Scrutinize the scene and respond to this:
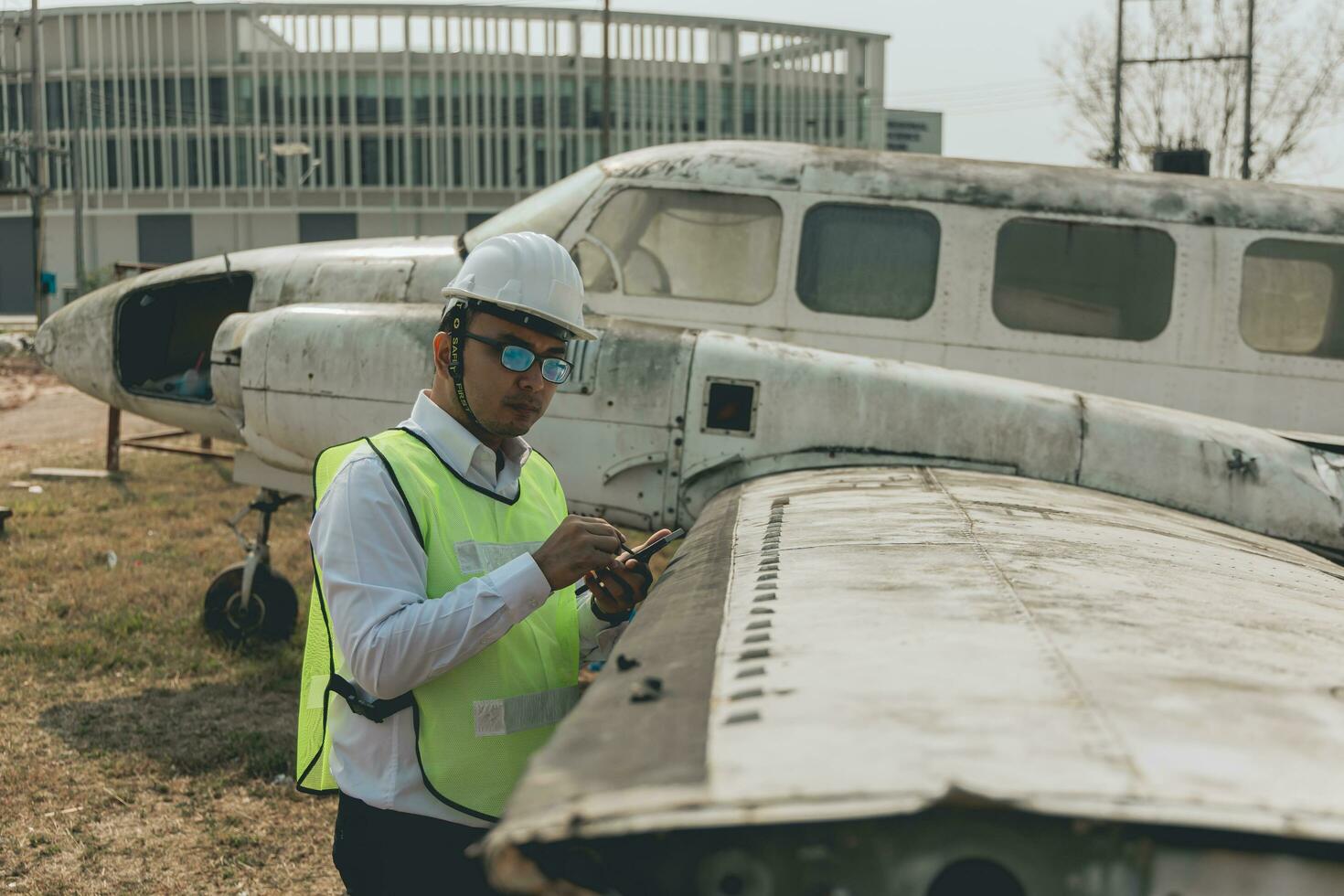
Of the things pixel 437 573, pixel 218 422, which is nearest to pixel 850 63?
pixel 218 422

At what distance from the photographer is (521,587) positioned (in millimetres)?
2799

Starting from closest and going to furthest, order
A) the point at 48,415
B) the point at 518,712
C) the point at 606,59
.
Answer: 1. the point at 518,712
2. the point at 48,415
3. the point at 606,59

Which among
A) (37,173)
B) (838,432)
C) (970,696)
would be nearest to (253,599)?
(838,432)

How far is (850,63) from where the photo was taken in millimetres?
70188

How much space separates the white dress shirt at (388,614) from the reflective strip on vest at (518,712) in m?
0.17

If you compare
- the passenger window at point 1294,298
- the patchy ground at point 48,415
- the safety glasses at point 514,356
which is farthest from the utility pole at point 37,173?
the safety glasses at point 514,356

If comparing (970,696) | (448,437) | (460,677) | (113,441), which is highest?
(448,437)

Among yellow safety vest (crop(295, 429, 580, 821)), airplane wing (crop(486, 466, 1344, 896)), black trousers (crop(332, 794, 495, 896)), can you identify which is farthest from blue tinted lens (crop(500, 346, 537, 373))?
black trousers (crop(332, 794, 495, 896))

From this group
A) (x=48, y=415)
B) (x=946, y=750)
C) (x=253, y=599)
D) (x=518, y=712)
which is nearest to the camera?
(x=946, y=750)

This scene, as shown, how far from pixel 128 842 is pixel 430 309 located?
293 cm

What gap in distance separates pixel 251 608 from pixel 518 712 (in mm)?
5858

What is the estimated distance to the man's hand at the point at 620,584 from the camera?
3229mm

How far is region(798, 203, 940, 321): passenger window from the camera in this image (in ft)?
24.0

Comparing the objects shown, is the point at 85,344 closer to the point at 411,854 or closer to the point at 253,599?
the point at 253,599
